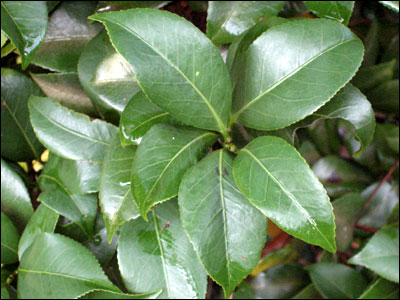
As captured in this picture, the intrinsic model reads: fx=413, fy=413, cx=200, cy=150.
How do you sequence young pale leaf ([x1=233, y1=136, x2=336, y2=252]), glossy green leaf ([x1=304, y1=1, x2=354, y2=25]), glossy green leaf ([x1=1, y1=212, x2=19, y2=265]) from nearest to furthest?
1. young pale leaf ([x1=233, y1=136, x2=336, y2=252])
2. glossy green leaf ([x1=304, y1=1, x2=354, y2=25])
3. glossy green leaf ([x1=1, y1=212, x2=19, y2=265])

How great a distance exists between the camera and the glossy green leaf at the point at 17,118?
727 millimetres

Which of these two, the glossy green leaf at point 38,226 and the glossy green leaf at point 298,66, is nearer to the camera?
the glossy green leaf at point 298,66

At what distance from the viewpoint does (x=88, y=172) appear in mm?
637

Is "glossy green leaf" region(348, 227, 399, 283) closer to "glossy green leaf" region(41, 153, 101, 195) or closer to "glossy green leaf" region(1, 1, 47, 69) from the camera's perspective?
"glossy green leaf" region(41, 153, 101, 195)

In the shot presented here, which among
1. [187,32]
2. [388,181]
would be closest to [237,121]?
[187,32]

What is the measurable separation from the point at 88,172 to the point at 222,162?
8.9 inches

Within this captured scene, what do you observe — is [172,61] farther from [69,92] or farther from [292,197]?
[69,92]

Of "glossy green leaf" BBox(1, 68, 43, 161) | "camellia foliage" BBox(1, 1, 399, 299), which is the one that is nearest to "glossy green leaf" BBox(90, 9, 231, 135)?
"camellia foliage" BBox(1, 1, 399, 299)

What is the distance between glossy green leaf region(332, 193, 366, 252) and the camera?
749 millimetres

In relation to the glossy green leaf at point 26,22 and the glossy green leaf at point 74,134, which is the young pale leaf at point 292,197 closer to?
the glossy green leaf at point 74,134

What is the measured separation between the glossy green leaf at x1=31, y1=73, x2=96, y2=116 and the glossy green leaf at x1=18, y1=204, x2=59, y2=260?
0.59ft

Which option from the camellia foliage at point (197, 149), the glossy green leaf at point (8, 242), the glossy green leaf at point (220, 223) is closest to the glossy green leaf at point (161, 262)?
the camellia foliage at point (197, 149)

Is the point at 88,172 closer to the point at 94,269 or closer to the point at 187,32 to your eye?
the point at 94,269

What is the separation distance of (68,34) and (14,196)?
30cm
